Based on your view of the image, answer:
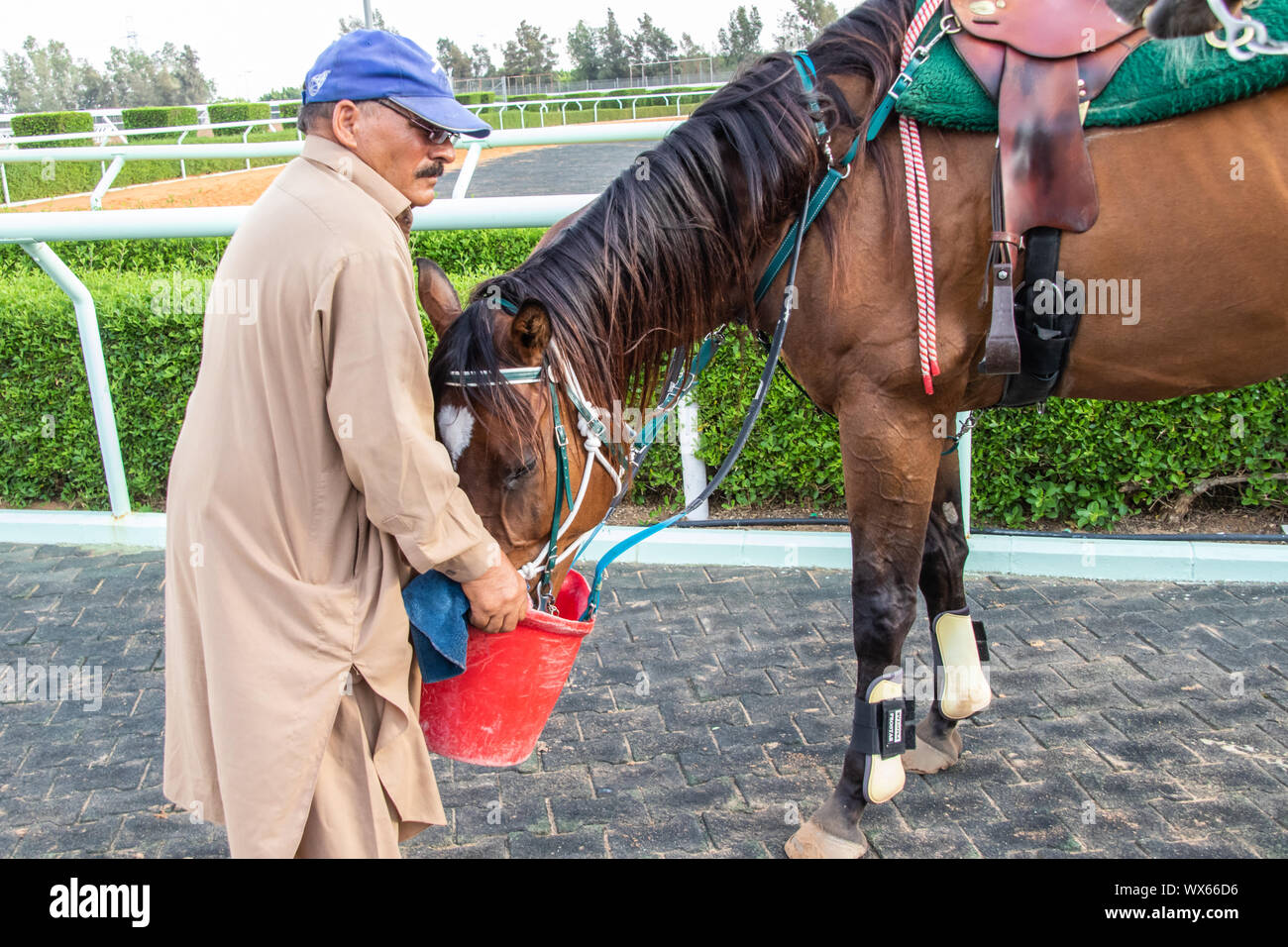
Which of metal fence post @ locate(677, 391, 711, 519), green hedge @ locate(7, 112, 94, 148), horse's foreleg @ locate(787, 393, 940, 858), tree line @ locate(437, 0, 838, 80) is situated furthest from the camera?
tree line @ locate(437, 0, 838, 80)

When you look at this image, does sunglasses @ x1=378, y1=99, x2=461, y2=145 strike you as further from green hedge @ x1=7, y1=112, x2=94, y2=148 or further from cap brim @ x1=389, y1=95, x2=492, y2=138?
green hedge @ x1=7, y1=112, x2=94, y2=148

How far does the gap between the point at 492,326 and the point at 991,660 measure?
8.30 ft

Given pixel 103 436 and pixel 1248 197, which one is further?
pixel 103 436

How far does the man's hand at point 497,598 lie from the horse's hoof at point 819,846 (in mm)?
1162

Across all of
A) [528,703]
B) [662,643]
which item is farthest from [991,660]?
[528,703]

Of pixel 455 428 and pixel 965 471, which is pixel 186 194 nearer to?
pixel 965 471

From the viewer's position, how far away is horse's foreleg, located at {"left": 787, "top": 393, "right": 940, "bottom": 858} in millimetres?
2684

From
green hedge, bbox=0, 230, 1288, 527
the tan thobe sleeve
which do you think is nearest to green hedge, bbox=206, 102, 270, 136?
green hedge, bbox=0, 230, 1288, 527

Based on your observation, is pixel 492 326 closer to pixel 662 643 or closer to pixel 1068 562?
pixel 662 643

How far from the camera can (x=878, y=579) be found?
2801mm

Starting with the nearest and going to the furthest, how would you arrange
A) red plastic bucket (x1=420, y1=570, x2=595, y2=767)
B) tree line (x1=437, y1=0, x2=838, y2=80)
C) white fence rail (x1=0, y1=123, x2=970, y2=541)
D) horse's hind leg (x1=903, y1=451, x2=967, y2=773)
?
red plastic bucket (x1=420, y1=570, x2=595, y2=767) → horse's hind leg (x1=903, y1=451, x2=967, y2=773) → white fence rail (x1=0, y1=123, x2=970, y2=541) → tree line (x1=437, y1=0, x2=838, y2=80)

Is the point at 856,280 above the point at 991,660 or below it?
above

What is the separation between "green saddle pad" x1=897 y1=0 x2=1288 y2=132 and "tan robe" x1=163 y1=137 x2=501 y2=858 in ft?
4.33

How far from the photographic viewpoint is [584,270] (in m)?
2.46
